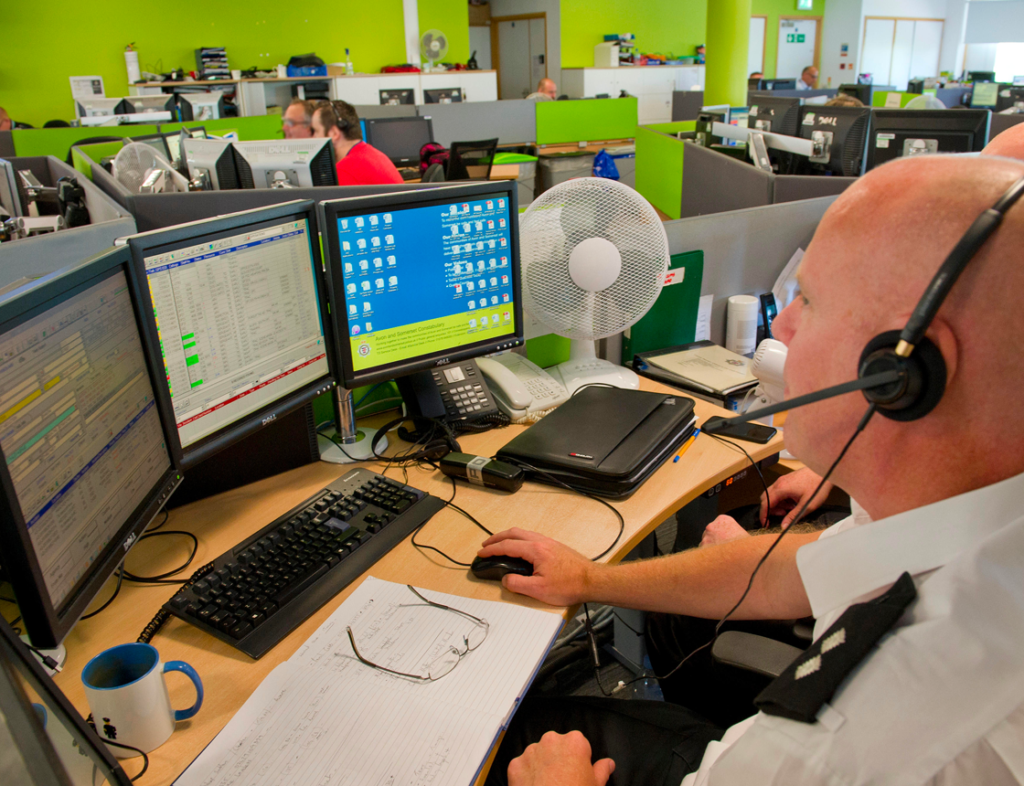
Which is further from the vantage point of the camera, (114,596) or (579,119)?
(579,119)

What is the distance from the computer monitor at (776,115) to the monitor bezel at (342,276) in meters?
2.40

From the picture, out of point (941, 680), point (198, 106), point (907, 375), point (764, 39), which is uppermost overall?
point (764, 39)

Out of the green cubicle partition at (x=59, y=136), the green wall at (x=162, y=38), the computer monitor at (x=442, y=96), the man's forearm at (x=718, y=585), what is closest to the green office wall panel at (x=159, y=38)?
the green wall at (x=162, y=38)

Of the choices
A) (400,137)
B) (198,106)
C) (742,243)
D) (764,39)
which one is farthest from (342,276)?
(764,39)

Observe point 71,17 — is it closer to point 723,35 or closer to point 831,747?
point 723,35

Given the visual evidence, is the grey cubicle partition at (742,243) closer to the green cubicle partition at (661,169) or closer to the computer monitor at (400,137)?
the green cubicle partition at (661,169)

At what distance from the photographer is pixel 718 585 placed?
1.14m

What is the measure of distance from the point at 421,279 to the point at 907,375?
1047 mm

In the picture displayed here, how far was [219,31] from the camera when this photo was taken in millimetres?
8586

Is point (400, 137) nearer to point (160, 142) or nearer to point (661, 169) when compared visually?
point (160, 142)

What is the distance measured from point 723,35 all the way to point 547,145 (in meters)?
2.62

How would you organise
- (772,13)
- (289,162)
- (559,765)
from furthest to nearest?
(772,13), (289,162), (559,765)

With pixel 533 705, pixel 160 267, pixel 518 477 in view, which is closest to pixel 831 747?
pixel 533 705

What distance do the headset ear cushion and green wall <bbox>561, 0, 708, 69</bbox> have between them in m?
11.1
